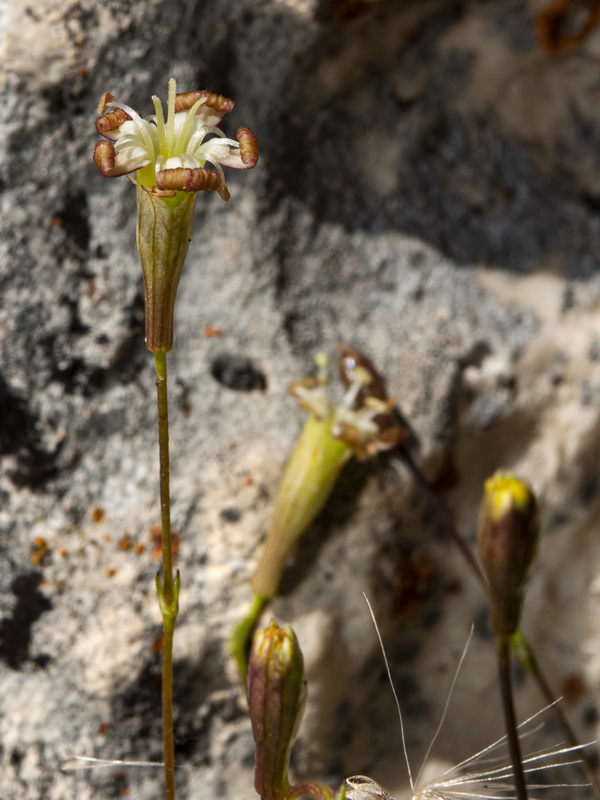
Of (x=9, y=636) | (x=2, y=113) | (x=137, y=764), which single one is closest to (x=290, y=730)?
(x=137, y=764)

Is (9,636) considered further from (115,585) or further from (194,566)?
(194,566)

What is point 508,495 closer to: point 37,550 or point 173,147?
point 173,147

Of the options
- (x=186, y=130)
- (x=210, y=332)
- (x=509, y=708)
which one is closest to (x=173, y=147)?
(x=186, y=130)

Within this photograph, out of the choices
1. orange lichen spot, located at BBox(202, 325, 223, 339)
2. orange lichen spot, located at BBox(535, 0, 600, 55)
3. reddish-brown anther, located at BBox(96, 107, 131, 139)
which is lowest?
orange lichen spot, located at BBox(202, 325, 223, 339)

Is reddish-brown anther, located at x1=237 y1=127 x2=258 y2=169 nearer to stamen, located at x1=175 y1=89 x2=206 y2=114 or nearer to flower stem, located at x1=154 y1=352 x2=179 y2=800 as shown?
stamen, located at x1=175 y1=89 x2=206 y2=114

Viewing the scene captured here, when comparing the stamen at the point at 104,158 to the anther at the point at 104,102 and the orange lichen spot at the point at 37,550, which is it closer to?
the anther at the point at 104,102

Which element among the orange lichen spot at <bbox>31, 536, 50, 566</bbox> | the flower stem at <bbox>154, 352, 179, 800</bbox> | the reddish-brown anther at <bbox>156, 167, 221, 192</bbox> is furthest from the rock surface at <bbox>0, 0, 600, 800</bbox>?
the reddish-brown anther at <bbox>156, 167, 221, 192</bbox>
